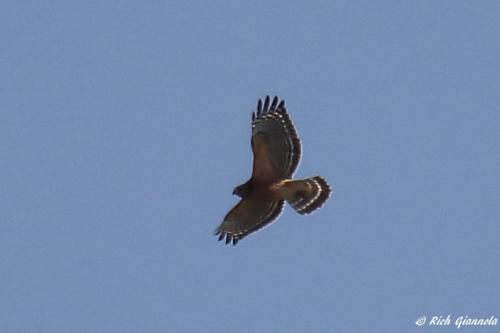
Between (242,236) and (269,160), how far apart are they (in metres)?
1.68

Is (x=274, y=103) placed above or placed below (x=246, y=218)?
above

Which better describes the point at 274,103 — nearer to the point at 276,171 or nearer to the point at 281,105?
the point at 281,105

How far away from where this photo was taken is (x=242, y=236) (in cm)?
2542

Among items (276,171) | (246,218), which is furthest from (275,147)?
(246,218)

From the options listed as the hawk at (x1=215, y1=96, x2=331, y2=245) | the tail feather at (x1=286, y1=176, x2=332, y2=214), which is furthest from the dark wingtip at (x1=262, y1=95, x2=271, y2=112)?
the tail feather at (x1=286, y1=176, x2=332, y2=214)

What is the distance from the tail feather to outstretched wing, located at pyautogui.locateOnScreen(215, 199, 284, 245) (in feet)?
1.27

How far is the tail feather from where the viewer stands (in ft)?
80.8

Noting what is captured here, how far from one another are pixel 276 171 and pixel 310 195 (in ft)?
2.40

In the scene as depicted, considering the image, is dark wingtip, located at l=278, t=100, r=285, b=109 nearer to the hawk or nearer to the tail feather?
the hawk

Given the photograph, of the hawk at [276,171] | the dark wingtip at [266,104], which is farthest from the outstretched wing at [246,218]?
the dark wingtip at [266,104]

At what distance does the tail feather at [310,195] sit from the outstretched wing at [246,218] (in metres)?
0.39

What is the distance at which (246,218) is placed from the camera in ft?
83.0

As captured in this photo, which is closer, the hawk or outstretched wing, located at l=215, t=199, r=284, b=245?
the hawk

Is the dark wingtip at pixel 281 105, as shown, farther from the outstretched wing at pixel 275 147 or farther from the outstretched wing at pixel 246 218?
the outstretched wing at pixel 246 218
